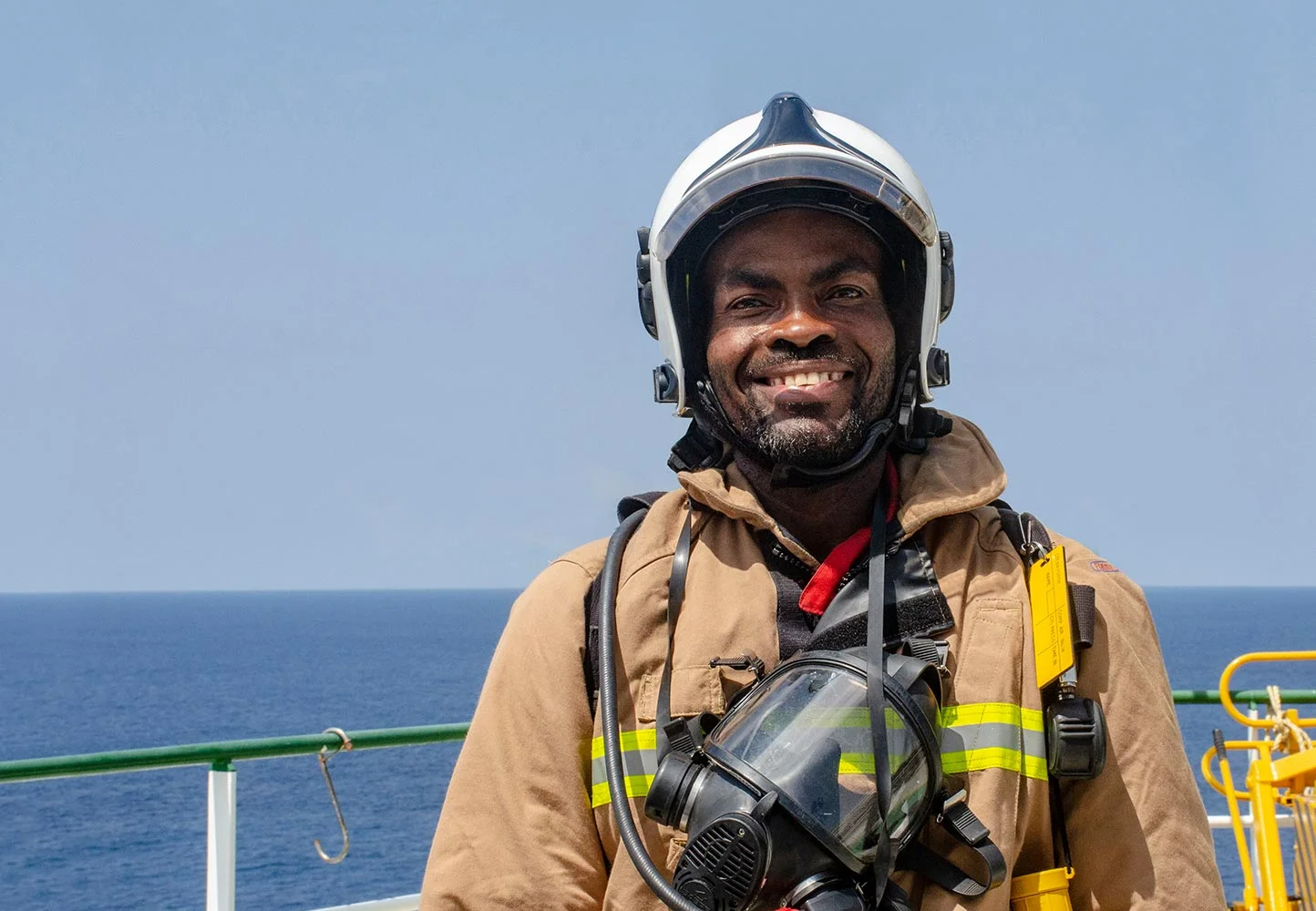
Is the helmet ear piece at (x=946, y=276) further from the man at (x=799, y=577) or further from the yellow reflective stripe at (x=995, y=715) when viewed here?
the yellow reflective stripe at (x=995, y=715)

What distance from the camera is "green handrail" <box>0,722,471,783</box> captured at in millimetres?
3465

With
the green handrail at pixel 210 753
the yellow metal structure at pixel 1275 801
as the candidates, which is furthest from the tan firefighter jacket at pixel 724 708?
the yellow metal structure at pixel 1275 801

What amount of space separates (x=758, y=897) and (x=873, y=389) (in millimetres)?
973

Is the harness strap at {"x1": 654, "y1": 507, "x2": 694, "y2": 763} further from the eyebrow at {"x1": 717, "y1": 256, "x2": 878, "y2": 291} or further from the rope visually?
the rope

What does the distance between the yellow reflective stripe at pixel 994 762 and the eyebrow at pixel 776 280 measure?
0.90 metres

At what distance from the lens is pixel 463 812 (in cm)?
243

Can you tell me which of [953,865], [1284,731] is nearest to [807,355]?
[953,865]

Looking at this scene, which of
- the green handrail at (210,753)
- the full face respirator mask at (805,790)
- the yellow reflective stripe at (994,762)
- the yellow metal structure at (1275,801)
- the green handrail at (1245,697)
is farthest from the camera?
the green handrail at (1245,697)

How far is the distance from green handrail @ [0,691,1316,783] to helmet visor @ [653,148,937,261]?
5.56 feet

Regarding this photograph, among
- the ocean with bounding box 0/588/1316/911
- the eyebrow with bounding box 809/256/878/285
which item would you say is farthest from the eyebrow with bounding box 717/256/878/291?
the ocean with bounding box 0/588/1316/911

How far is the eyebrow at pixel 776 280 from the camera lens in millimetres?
2697

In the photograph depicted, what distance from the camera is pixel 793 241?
275 cm

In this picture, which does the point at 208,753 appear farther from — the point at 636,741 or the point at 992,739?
the point at 992,739

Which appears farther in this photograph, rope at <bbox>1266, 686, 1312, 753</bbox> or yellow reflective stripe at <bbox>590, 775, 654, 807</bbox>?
rope at <bbox>1266, 686, 1312, 753</bbox>
